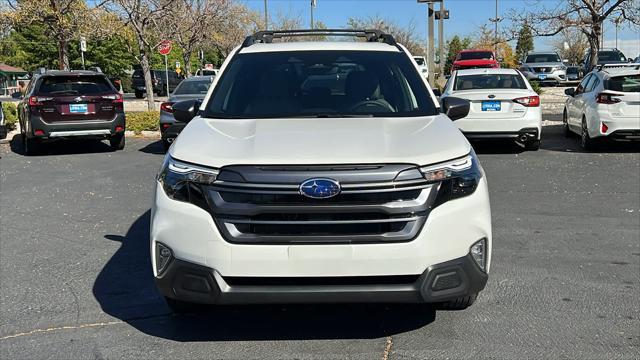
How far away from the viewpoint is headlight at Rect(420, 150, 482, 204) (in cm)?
343

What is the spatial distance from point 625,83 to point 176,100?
319 inches

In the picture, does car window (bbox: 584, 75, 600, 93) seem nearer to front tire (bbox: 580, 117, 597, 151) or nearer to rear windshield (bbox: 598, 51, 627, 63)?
front tire (bbox: 580, 117, 597, 151)

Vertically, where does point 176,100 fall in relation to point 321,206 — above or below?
below

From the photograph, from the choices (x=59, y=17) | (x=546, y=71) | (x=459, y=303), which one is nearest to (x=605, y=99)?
(x=459, y=303)

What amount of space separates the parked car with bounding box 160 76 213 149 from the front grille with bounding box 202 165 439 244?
8608 millimetres

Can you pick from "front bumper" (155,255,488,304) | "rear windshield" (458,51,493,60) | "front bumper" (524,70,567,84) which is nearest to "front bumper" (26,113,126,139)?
"front bumper" (155,255,488,304)

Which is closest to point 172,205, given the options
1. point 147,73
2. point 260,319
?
point 260,319

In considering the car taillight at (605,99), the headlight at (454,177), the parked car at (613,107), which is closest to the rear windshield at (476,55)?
the parked car at (613,107)

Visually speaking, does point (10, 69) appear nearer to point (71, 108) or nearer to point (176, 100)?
point (71, 108)

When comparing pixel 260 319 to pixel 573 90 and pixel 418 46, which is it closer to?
pixel 573 90

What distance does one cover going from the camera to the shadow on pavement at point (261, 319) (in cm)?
405

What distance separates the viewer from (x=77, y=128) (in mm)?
13031

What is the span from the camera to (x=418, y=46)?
199 ft

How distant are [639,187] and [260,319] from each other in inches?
251
